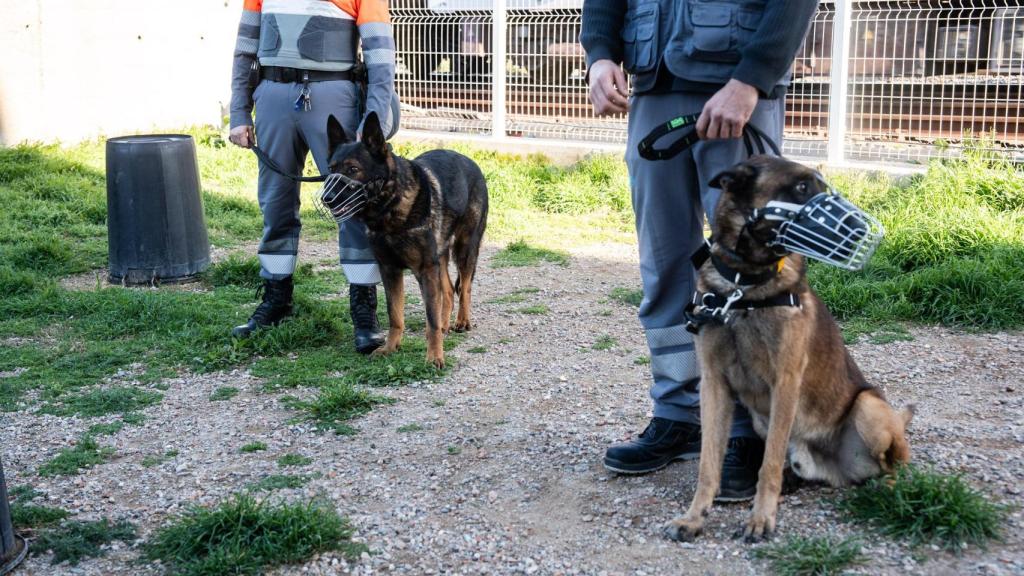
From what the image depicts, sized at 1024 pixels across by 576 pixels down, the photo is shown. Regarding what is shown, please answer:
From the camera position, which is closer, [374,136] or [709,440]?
[709,440]

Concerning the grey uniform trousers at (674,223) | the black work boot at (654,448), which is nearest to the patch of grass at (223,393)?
the black work boot at (654,448)

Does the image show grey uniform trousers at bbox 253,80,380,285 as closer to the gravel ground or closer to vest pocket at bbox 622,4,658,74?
the gravel ground

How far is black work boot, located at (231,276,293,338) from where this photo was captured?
5391mm

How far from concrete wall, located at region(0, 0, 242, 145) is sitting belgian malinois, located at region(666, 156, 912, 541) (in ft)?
30.3

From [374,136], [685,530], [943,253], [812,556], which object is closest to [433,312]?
[374,136]

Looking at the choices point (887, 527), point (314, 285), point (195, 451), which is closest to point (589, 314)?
point (314, 285)

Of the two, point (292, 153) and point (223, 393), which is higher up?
point (292, 153)

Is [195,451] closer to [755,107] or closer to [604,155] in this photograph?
[755,107]

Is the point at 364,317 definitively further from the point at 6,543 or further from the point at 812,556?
the point at 812,556

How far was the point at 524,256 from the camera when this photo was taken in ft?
24.1

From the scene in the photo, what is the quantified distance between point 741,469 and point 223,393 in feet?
8.32

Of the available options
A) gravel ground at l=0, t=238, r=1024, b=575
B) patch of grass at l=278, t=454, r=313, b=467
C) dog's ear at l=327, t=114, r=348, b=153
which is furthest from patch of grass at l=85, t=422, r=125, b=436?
dog's ear at l=327, t=114, r=348, b=153

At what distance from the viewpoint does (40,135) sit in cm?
1024

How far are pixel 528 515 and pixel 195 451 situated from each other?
1.50 m
